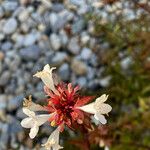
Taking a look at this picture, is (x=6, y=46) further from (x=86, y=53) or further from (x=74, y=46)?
(x=86, y=53)

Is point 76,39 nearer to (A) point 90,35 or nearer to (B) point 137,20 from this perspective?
(A) point 90,35

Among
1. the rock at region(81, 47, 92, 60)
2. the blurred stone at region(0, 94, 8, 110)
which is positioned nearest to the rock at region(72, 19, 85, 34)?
the rock at region(81, 47, 92, 60)

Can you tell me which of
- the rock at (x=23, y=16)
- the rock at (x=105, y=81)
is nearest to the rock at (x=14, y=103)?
the rock at (x=105, y=81)

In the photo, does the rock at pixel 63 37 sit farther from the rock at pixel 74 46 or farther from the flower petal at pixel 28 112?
the flower petal at pixel 28 112

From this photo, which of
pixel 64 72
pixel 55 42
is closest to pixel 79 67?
pixel 64 72

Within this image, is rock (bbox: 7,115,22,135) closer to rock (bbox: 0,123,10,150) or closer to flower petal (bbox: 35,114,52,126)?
rock (bbox: 0,123,10,150)

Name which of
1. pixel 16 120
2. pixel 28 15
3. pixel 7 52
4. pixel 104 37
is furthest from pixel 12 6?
pixel 16 120
